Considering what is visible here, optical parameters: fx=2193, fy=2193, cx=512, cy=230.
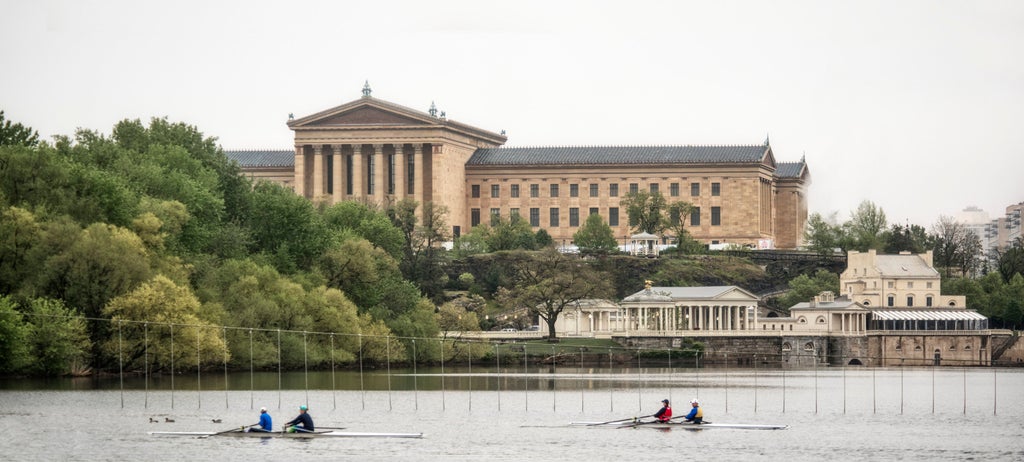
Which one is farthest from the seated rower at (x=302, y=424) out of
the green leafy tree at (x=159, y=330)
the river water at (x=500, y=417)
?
the green leafy tree at (x=159, y=330)

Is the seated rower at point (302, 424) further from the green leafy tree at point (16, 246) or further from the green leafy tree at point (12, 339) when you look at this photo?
the green leafy tree at point (16, 246)

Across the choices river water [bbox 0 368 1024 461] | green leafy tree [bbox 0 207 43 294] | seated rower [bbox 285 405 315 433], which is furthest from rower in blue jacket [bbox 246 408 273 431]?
green leafy tree [bbox 0 207 43 294]

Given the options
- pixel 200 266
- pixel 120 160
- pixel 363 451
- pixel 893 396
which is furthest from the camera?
pixel 120 160

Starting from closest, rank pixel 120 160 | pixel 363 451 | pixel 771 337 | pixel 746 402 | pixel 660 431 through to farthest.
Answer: pixel 363 451
pixel 660 431
pixel 746 402
pixel 120 160
pixel 771 337

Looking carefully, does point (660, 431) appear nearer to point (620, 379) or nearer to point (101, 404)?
point (101, 404)

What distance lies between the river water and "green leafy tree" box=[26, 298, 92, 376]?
1489 mm

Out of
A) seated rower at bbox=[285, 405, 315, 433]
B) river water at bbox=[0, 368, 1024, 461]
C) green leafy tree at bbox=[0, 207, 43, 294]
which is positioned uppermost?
green leafy tree at bbox=[0, 207, 43, 294]

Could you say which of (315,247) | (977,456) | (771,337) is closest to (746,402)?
(977,456)

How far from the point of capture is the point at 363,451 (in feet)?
313

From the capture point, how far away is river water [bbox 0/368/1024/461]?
95.6 m

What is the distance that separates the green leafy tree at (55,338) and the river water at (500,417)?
1489mm

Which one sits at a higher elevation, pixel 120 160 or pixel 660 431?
pixel 120 160

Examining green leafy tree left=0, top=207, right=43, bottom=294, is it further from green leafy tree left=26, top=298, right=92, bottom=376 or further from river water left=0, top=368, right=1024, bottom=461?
river water left=0, top=368, right=1024, bottom=461

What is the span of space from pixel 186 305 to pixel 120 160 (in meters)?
32.7
